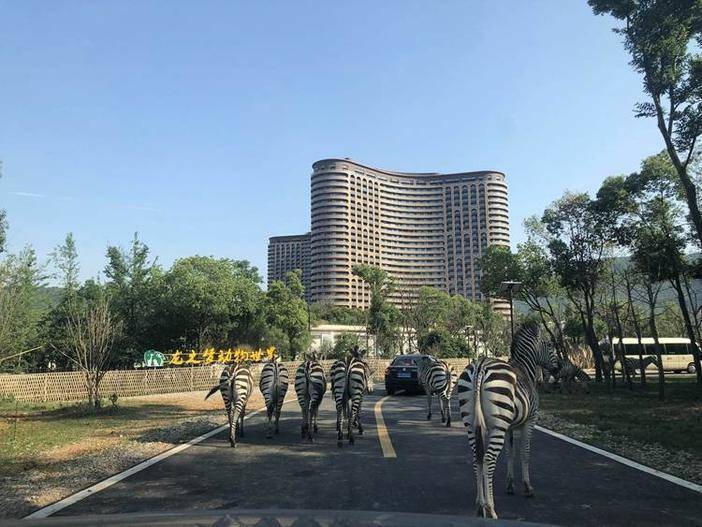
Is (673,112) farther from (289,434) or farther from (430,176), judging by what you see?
(430,176)

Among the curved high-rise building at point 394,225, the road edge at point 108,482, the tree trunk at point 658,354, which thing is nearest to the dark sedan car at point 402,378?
the tree trunk at point 658,354

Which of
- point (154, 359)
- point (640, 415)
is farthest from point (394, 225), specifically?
point (640, 415)

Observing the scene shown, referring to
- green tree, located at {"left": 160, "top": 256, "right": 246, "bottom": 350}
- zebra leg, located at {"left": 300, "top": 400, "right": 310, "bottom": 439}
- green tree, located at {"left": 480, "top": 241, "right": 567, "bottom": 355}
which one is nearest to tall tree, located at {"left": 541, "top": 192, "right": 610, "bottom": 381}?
green tree, located at {"left": 480, "top": 241, "right": 567, "bottom": 355}

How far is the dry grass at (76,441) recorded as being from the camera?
7.19m

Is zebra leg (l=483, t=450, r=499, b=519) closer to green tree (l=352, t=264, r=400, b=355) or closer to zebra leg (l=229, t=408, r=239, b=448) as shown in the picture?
zebra leg (l=229, t=408, r=239, b=448)

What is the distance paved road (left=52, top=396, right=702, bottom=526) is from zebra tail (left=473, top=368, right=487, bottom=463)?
65 centimetres

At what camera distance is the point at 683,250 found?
2297cm

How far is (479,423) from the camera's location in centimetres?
567

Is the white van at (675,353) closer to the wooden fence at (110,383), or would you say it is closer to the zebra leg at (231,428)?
the wooden fence at (110,383)

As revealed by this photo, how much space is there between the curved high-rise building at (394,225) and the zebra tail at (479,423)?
101 m

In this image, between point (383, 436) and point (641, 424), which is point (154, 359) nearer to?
point (383, 436)

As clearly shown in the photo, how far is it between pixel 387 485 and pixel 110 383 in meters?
22.1

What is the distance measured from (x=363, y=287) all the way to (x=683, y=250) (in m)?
95.9

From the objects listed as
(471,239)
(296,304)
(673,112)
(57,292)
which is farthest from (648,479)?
(471,239)
